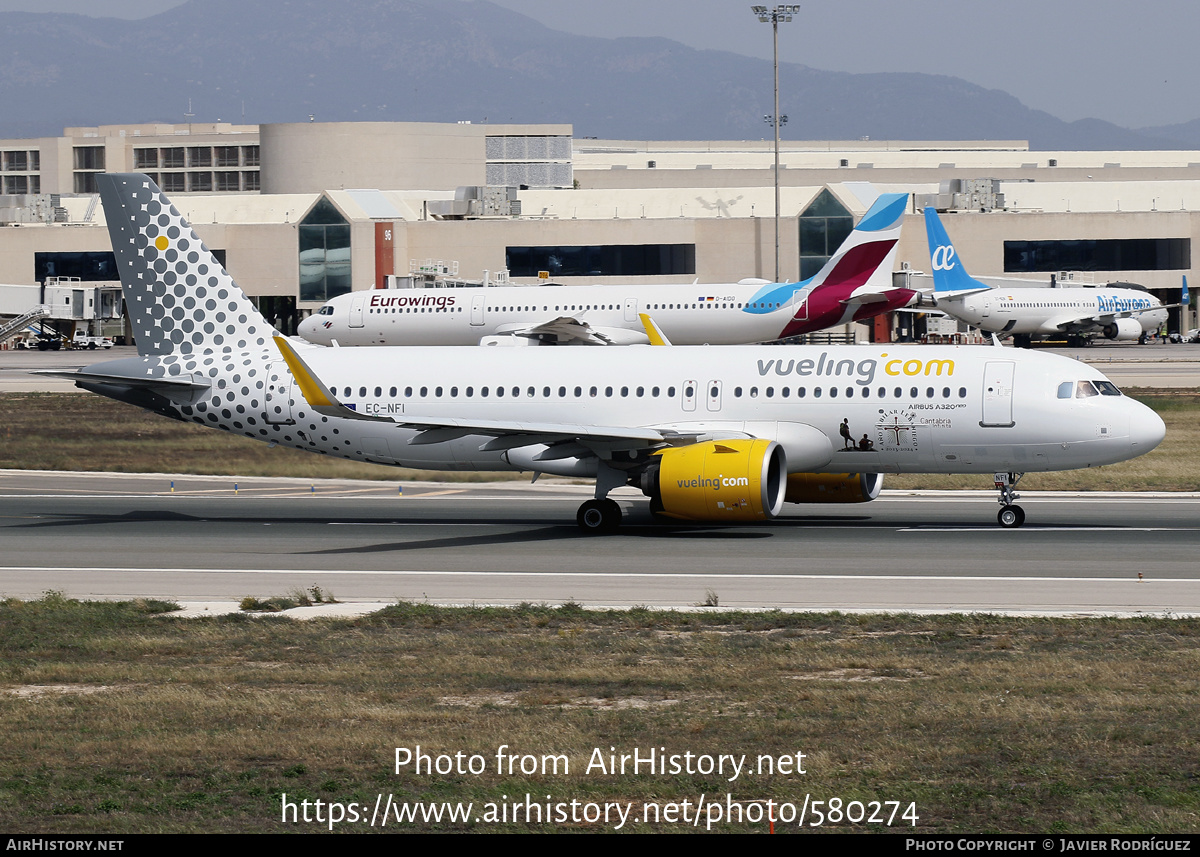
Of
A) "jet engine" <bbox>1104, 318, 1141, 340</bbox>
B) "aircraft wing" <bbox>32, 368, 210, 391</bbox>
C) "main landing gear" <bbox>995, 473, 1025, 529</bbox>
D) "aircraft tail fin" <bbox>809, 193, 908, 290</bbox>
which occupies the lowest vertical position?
"main landing gear" <bbox>995, 473, 1025, 529</bbox>

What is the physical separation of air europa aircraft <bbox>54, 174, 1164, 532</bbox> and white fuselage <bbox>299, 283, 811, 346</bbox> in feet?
143

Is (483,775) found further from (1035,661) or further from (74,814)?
(1035,661)

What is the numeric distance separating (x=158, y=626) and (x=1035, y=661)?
36.4 ft

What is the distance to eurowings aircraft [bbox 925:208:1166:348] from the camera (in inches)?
3760

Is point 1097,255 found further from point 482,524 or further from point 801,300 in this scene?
point 482,524

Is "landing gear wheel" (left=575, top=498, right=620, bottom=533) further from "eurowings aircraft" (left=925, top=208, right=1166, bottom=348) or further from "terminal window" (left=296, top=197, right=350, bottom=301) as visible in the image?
"terminal window" (left=296, top=197, right=350, bottom=301)

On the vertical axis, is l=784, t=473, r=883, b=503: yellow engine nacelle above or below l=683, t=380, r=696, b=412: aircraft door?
below

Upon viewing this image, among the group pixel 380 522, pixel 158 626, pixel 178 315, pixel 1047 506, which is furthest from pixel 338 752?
pixel 1047 506

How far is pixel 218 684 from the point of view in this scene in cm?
1579

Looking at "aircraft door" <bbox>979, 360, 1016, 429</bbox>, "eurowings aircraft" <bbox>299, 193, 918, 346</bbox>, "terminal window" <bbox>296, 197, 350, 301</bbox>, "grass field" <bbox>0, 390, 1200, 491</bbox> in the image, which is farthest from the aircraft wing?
"terminal window" <bbox>296, 197, 350, 301</bbox>

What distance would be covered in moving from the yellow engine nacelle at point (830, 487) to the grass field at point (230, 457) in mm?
6808

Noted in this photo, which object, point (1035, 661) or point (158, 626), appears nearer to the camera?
point (1035, 661)

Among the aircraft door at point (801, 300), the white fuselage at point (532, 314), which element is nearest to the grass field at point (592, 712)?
the aircraft door at point (801, 300)

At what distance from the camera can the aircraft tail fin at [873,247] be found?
7031 centimetres
